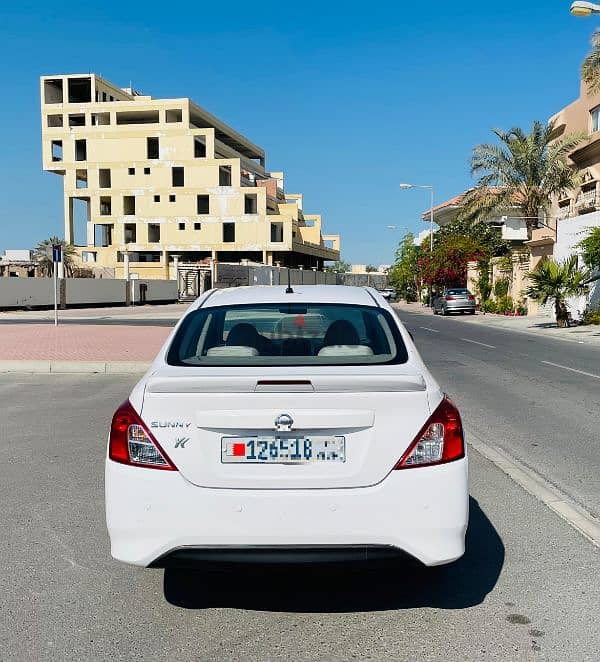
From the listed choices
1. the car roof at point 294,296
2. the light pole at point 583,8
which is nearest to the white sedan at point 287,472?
the car roof at point 294,296

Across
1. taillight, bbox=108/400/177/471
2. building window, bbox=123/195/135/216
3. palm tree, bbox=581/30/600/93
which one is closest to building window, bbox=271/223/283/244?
building window, bbox=123/195/135/216

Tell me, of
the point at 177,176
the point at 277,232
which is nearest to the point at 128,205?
the point at 177,176

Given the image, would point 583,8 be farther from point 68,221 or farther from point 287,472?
point 68,221

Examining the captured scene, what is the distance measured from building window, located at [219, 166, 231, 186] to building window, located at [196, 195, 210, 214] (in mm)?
2258

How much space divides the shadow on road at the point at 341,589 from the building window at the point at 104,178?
79.2 meters

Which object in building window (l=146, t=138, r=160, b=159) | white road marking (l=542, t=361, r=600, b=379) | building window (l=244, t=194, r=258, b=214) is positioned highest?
building window (l=146, t=138, r=160, b=159)

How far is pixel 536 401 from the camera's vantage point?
10258 mm

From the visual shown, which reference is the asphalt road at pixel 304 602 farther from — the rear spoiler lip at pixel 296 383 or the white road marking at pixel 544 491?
the rear spoiler lip at pixel 296 383

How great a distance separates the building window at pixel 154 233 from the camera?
76750 mm

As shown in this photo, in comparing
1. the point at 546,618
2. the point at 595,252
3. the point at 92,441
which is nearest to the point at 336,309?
the point at 546,618

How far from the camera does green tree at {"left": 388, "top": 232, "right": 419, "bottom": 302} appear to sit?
6478cm

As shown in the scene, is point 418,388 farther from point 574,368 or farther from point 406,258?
point 406,258

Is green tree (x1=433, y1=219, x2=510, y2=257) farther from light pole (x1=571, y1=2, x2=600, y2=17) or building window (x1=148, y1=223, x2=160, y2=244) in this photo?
light pole (x1=571, y1=2, x2=600, y2=17)

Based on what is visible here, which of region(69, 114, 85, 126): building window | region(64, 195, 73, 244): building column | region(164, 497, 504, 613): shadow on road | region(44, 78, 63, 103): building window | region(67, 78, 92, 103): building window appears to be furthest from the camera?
region(44, 78, 63, 103): building window
